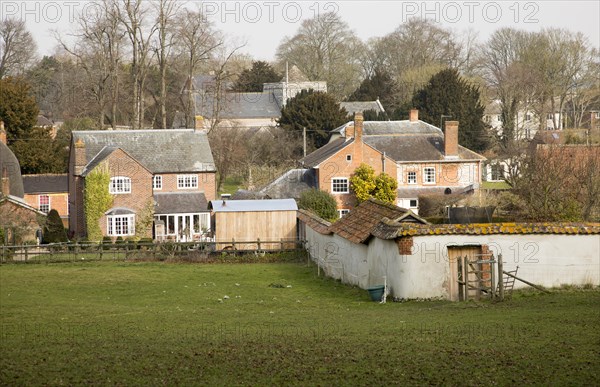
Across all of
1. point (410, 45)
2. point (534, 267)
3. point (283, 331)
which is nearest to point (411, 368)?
point (283, 331)

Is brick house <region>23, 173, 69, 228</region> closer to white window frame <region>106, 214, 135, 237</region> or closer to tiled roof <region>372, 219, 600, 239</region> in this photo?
white window frame <region>106, 214, 135, 237</region>

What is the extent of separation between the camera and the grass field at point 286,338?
47.0 feet

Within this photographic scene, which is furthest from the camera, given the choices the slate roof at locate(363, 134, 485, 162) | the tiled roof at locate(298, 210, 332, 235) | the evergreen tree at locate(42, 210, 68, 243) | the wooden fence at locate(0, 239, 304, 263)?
the slate roof at locate(363, 134, 485, 162)

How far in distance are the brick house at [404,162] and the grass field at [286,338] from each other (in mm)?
28288

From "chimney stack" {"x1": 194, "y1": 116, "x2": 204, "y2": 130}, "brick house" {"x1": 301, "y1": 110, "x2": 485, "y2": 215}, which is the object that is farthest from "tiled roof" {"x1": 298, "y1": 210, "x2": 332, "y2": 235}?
"chimney stack" {"x1": 194, "y1": 116, "x2": 204, "y2": 130}

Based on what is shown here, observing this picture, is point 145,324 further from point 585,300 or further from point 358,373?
point 585,300

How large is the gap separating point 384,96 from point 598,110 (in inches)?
913

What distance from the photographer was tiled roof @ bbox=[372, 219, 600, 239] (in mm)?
26281

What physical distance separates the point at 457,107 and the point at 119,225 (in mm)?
41901

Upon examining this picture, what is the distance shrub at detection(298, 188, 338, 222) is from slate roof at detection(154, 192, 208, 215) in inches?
223

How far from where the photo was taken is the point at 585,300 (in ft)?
80.4

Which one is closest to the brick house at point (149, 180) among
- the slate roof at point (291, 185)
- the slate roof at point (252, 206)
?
the slate roof at point (291, 185)

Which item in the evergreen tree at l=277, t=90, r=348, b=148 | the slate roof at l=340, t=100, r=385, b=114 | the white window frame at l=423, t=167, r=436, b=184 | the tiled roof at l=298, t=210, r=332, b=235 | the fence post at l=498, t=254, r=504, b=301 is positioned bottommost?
the fence post at l=498, t=254, r=504, b=301

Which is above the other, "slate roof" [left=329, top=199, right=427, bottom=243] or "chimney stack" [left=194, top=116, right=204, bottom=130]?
"chimney stack" [left=194, top=116, right=204, bottom=130]
